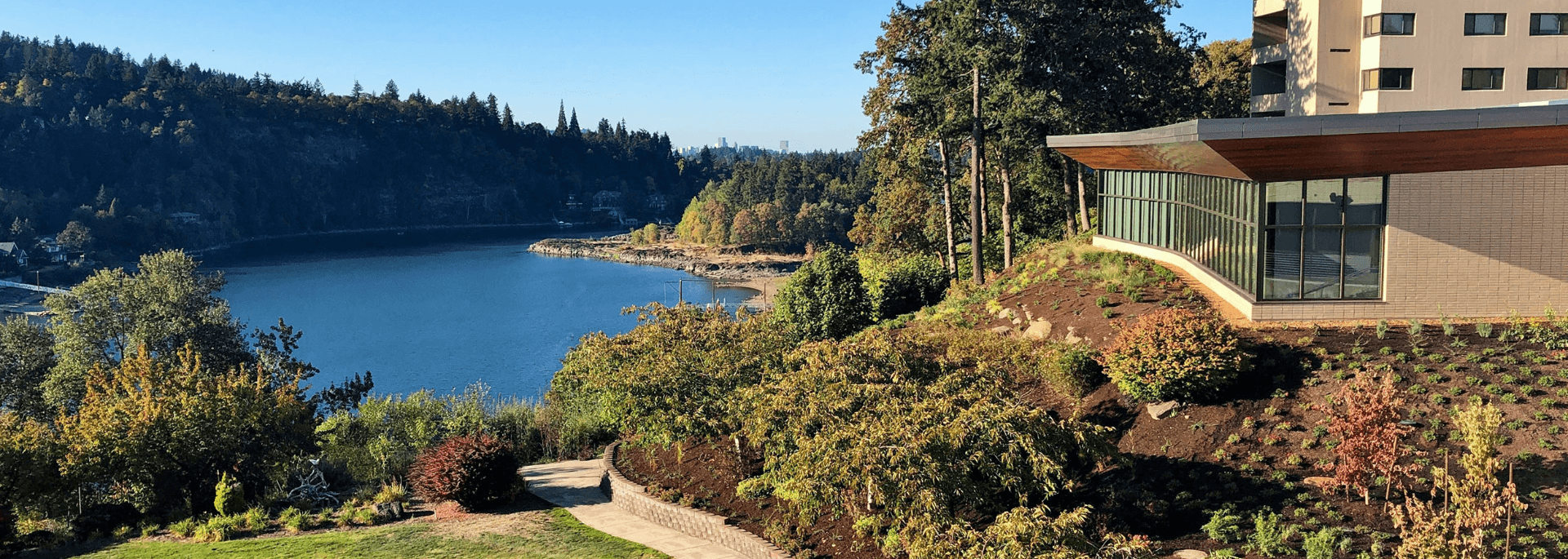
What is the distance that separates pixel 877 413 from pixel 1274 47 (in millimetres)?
29176

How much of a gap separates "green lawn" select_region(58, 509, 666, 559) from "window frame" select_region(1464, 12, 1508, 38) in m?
30.4

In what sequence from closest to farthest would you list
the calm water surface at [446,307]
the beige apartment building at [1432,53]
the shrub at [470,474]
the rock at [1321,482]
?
the rock at [1321,482] < the shrub at [470,474] < the beige apartment building at [1432,53] < the calm water surface at [446,307]

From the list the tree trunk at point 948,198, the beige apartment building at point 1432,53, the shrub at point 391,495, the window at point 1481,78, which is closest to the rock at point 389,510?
the shrub at point 391,495

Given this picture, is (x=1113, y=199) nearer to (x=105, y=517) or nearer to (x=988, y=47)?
(x=988, y=47)

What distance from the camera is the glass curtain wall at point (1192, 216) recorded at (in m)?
20.3

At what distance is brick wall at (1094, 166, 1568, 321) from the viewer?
1883 cm

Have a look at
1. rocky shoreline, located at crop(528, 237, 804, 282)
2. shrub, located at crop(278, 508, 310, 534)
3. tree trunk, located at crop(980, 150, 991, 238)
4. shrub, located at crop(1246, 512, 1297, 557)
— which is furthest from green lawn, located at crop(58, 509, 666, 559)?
rocky shoreline, located at crop(528, 237, 804, 282)

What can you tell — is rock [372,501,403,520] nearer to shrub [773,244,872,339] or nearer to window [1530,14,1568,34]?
shrub [773,244,872,339]

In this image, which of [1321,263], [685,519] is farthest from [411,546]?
[1321,263]

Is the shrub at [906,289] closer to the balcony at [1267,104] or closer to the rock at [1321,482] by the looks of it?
the balcony at [1267,104]

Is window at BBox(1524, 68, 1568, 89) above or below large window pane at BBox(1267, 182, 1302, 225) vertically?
above

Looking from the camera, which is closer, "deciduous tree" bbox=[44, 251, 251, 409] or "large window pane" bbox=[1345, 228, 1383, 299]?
"large window pane" bbox=[1345, 228, 1383, 299]

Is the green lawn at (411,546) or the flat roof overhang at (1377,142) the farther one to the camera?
the green lawn at (411,546)

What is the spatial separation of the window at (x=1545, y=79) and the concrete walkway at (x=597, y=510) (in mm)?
30286
